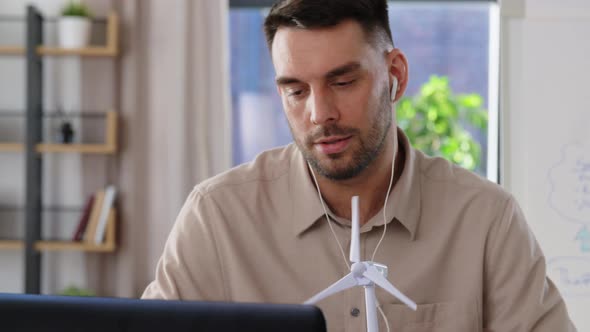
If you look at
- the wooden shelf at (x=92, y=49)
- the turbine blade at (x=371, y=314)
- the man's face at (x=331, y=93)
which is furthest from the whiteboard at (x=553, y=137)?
the wooden shelf at (x=92, y=49)

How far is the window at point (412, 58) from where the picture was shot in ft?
14.9

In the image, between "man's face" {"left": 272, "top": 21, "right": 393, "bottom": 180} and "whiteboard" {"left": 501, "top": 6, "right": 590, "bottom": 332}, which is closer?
"man's face" {"left": 272, "top": 21, "right": 393, "bottom": 180}

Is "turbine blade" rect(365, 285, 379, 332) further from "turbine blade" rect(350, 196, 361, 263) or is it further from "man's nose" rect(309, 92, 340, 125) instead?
"man's nose" rect(309, 92, 340, 125)

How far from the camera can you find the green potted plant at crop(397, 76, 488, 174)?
4203 millimetres

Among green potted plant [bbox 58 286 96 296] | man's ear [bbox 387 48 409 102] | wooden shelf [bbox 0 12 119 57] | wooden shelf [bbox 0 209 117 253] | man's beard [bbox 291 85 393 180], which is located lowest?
green potted plant [bbox 58 286 96 296]

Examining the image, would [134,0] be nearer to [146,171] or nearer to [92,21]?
[92,21]

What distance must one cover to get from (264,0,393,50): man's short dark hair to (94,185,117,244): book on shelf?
7.56 ft

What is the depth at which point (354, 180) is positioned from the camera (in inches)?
65.1

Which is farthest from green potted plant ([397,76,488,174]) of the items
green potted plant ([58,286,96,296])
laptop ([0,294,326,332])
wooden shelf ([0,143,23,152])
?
laptop ([0,294,326,332])

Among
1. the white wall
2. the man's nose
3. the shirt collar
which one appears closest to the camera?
the man's nose

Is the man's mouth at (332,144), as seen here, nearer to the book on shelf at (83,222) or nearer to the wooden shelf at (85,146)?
the wooden shelf at (85,146)

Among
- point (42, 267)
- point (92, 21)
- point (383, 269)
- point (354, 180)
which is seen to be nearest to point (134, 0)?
point (92, 21)

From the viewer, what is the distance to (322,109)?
4.91ft

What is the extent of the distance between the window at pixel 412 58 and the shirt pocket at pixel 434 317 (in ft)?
9.70
